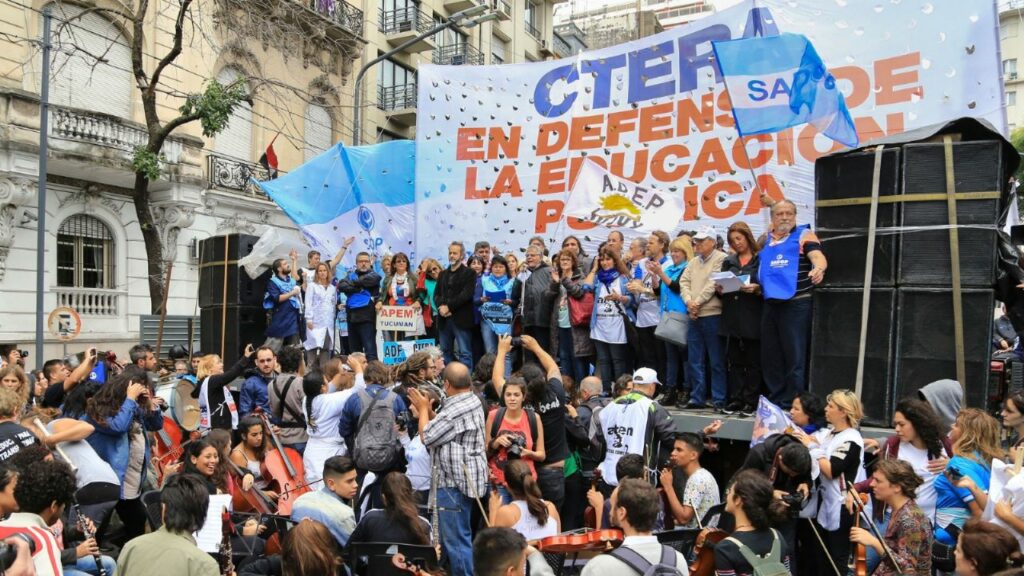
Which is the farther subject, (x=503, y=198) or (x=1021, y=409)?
(x=503, y=198)

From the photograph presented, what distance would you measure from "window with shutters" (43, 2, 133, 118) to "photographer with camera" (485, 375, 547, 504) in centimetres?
1601

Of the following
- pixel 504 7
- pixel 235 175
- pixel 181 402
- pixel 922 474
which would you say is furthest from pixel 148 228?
pixel 504 7

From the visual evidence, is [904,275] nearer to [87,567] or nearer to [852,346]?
[852,346]

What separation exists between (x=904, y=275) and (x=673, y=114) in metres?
4.97

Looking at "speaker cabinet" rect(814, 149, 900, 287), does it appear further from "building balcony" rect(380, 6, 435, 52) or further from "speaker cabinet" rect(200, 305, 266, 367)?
"building balcony" rect(380, 6, 435, 52)

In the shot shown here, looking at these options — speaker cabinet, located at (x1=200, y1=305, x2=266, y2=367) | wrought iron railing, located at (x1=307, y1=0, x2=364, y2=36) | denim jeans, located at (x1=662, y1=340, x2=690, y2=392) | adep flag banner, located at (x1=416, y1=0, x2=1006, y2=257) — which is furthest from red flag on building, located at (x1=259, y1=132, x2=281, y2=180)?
denim jeans, located at (x1=662, y1=340, x2=690, y2=392)

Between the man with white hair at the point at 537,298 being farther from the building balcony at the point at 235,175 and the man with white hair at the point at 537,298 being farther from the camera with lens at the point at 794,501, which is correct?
the building balcony at the point at 235,175

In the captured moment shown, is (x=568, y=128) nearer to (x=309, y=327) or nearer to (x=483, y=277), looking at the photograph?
(x=483, y=277)

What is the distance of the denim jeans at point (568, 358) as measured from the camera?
9.35 meters

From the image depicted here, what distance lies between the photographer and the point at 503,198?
1231 cm

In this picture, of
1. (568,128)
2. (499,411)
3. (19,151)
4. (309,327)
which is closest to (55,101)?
(19,151)

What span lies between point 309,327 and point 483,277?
8.91 feet

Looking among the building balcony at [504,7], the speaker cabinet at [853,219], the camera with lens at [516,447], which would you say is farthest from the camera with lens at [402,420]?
the building balcony at [504,7]

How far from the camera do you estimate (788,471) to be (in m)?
4.98
